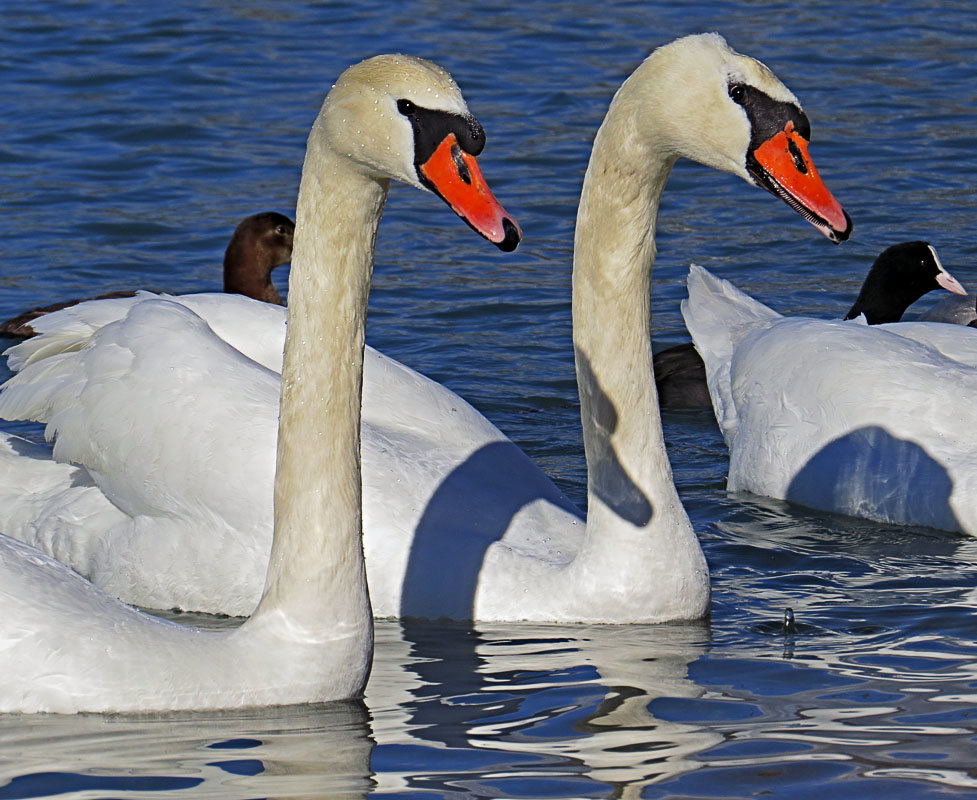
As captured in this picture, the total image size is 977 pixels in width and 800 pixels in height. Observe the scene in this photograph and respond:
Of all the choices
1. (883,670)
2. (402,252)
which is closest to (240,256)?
(402,252)

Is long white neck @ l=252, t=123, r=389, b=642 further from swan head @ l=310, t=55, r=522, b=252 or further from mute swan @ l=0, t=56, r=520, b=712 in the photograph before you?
swan head @ l=310, t=55, r=522, b=252

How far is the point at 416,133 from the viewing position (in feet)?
14.6

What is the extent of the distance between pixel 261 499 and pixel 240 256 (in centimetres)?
486

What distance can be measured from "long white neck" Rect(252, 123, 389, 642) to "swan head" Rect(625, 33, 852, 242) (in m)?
1.08

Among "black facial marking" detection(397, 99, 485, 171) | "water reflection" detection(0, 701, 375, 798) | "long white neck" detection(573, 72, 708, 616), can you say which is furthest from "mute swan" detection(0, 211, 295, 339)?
"black facial marking" detection(397, 99, 485, 171)

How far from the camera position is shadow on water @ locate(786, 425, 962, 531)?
24.3 ft

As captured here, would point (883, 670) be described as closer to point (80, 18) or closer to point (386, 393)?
point (386, 393)

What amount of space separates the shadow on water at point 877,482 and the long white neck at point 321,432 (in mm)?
3104

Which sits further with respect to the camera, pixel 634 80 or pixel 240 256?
pixel 240 256

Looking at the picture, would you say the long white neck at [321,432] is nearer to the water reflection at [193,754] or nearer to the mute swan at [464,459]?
the water reflection at [193,754]

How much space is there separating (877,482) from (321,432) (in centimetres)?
331

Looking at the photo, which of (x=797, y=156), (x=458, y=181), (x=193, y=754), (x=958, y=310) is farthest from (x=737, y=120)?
(x=958, y=310)

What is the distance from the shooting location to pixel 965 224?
12.2 meters

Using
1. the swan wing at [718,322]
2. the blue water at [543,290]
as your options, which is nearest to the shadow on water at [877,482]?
the blue water at [543,290]
